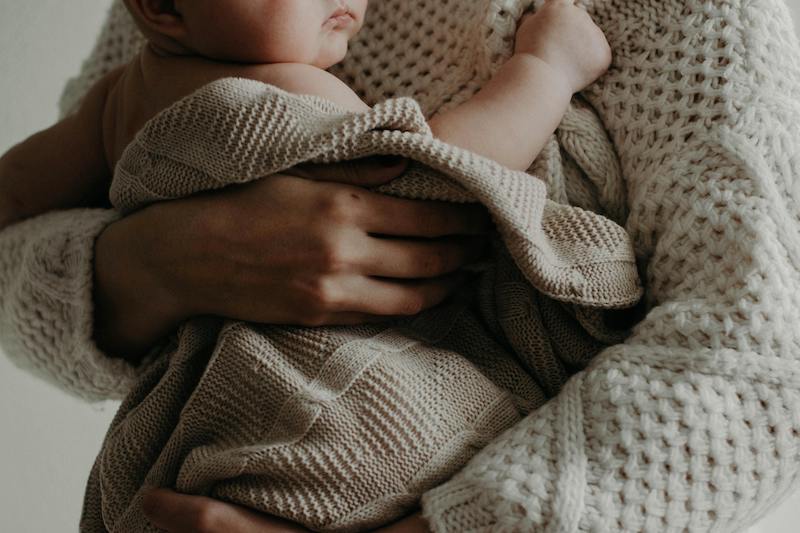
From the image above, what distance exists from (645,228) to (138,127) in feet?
1.90

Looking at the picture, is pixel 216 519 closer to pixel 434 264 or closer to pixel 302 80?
pixel 434 264

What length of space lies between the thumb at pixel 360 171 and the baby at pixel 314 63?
67mm

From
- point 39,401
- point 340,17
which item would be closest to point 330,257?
point 340,17

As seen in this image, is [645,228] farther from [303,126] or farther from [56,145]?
[56,145]

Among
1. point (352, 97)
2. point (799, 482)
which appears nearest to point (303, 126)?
point (352, 97)

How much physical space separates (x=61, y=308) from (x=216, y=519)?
1.07 feet

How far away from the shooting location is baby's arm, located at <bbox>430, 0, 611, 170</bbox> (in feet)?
2.50

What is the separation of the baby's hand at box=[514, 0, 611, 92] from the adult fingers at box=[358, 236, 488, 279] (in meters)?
0.23

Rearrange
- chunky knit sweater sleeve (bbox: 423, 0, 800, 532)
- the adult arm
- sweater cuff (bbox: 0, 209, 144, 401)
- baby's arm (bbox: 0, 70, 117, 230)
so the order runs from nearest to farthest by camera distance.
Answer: chunky knit sweater sleeve (bbox: 423, 0, 800, 532)
the adult arm
sweater cuff (bbox: 0, 209, 144, 401)
baby's arm (bbox: 0, 70, 117, 230)

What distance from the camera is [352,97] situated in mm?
820

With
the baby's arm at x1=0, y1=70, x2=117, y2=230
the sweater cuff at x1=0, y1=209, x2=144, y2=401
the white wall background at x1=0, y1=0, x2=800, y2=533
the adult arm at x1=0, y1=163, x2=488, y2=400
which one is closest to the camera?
the adult arm at x1=0, y1=163, x2=488, y2=400

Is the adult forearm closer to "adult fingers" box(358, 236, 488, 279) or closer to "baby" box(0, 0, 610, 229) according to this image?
"baby" box(0, 0, 610, 229)

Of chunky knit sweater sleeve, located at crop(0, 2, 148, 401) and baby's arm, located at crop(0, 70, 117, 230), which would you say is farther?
baby's arm, located at crop(0, 70, 117, 230)

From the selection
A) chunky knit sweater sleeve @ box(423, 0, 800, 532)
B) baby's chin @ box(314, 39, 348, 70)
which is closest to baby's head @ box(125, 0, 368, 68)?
baby's chin @ box(314, 39, 348, 70)
